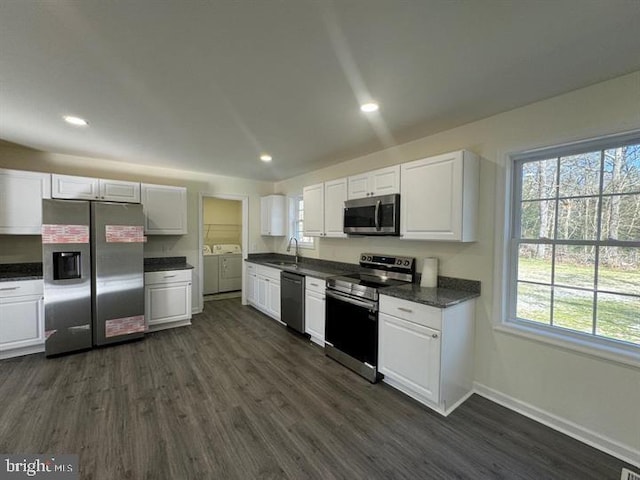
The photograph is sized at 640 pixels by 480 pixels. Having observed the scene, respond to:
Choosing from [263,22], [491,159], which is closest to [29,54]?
[263,22]

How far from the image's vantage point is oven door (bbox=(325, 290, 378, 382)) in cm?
268

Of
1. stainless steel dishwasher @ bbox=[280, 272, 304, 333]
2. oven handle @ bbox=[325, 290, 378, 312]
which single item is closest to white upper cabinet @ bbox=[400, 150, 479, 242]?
oven handle @ bbox=[325, 290, 378, 312]

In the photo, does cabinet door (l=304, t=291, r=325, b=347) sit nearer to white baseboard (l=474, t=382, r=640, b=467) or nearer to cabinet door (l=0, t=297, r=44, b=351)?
white baseboard (l=474, t=382, r=640, b=467)

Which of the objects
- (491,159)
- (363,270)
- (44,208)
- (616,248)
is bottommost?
(363,270)

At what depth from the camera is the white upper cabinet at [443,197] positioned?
7.79ft

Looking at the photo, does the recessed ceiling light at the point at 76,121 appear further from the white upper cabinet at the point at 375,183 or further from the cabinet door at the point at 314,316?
the cabinet door at the point at 314,316

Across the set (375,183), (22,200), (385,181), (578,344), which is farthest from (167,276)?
(578,344)

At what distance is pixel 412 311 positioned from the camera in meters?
2.36

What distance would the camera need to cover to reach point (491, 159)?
244cm

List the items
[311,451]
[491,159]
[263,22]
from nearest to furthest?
[263,22] < [311,451] < [491,159]

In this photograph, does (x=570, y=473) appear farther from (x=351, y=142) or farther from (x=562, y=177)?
(x=351, y=142)

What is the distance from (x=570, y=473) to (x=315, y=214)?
3379 millimetres

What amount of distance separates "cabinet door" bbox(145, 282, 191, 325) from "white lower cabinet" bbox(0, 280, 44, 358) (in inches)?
42.8

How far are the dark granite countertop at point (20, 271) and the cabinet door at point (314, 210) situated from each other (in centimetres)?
334
